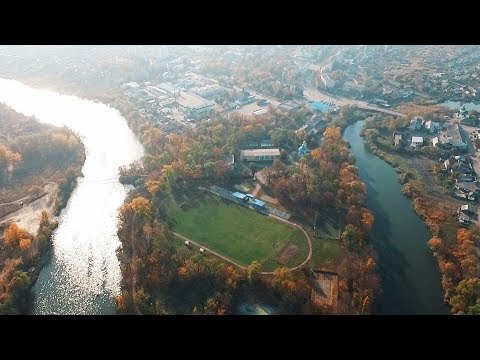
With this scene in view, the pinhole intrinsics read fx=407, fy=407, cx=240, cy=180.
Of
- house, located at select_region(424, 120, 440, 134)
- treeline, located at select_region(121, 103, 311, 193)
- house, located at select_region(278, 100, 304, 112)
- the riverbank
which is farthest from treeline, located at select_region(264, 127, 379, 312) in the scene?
house, located at select_region(278, 100, 304, 112)

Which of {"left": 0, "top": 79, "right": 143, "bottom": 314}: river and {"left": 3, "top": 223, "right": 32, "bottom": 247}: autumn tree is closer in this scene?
{"left": 0, "top": 79, "right": 143, "bottom": 314}: river

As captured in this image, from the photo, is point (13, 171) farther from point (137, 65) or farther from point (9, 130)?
point (137, 65)

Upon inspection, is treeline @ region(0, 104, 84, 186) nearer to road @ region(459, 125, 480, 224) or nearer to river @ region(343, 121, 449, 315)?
river @ region(343, 121, 449, 315)

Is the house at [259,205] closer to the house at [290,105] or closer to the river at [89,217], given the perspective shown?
the river at [89,217]

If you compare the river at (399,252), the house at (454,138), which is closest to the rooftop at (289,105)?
the river at (399,252)

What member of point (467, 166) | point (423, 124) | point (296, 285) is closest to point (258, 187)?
point (296, 285)

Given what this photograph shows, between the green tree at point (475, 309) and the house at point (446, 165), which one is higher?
the house at point (446, 165)
